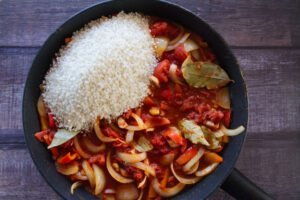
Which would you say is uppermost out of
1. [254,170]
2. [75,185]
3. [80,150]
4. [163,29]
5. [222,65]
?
[163,29]

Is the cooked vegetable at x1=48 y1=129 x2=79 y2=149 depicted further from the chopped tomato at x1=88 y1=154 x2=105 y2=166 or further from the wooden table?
the wooden table

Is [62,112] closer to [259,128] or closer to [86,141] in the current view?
[86,141]

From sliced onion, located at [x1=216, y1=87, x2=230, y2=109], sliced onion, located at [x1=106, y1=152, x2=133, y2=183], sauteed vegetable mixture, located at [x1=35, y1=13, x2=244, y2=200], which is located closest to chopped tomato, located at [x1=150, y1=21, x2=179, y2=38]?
sauteed vegetable mixture, located at [x1=35, y1=13, x2=244, y2=200]

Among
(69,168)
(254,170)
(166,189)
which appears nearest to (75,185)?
(69,168)

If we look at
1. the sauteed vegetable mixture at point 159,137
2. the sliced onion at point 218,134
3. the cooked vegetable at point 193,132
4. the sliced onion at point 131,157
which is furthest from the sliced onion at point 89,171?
the sliced onion at point 218,134

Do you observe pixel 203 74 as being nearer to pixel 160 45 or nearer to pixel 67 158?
pixel 160 45

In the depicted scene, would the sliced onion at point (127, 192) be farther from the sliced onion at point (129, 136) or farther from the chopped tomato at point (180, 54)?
the chopped tomato at point (180, 54)
